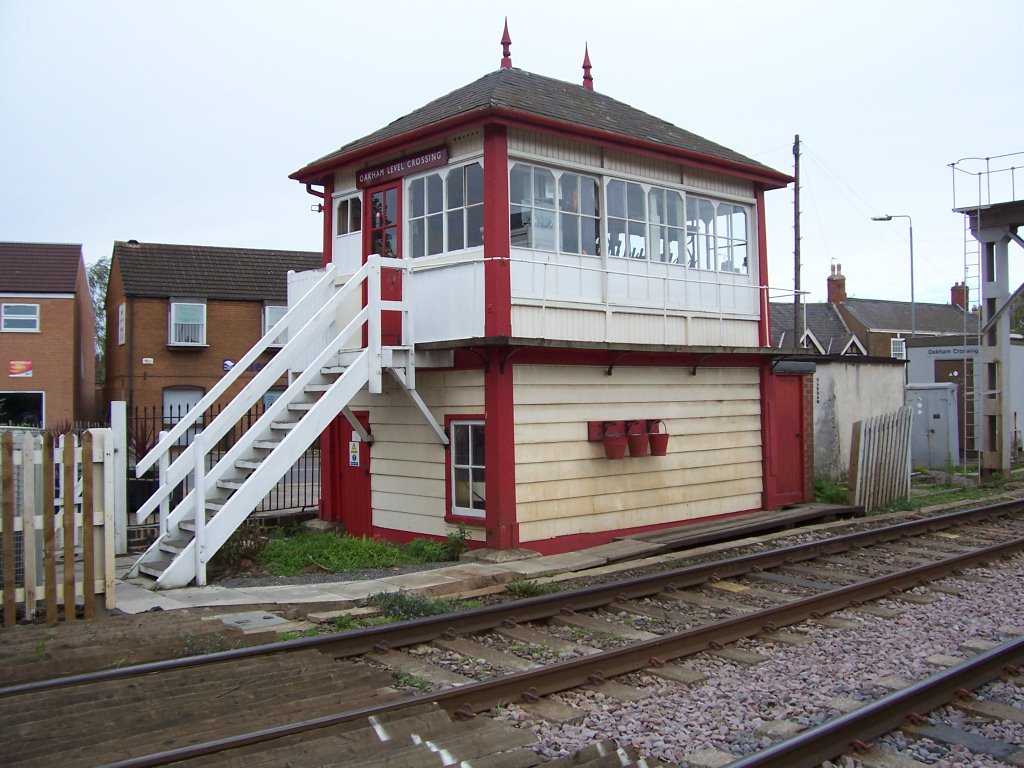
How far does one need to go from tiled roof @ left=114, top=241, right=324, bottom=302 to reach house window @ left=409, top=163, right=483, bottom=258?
22.1 meters

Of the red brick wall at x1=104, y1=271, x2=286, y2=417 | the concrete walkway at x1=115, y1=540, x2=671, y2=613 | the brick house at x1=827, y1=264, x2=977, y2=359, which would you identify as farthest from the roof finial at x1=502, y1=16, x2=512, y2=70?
the brick house at x1=827, y1=264, x2=977, y2=359

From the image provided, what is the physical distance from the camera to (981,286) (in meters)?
19.6

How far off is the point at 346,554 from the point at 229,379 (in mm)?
2688

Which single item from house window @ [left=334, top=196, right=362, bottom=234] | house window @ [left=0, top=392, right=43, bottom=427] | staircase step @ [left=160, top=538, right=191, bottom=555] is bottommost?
staircase step @ [left=160, top=538, right=191, bottom=555]

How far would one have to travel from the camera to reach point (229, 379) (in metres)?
11.6

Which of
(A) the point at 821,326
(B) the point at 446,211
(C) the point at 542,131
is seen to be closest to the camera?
(C) the point at 542,131

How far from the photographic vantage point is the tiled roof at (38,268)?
102 feet

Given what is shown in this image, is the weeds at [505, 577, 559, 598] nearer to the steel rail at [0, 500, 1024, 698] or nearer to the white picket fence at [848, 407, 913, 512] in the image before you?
the steel rail at [0, 500, 1024, 698]

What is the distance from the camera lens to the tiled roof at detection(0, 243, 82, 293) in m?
31.2

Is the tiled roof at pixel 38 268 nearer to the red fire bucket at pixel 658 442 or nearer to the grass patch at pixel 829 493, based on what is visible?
the red fire bucket at pixel 658 442

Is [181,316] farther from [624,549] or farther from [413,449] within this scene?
[624,549]

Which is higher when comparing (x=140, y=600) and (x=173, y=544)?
(x=173, y=544)

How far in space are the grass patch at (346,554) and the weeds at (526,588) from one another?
6.37 feet

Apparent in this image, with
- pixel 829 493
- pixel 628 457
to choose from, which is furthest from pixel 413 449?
pixel 829 493
